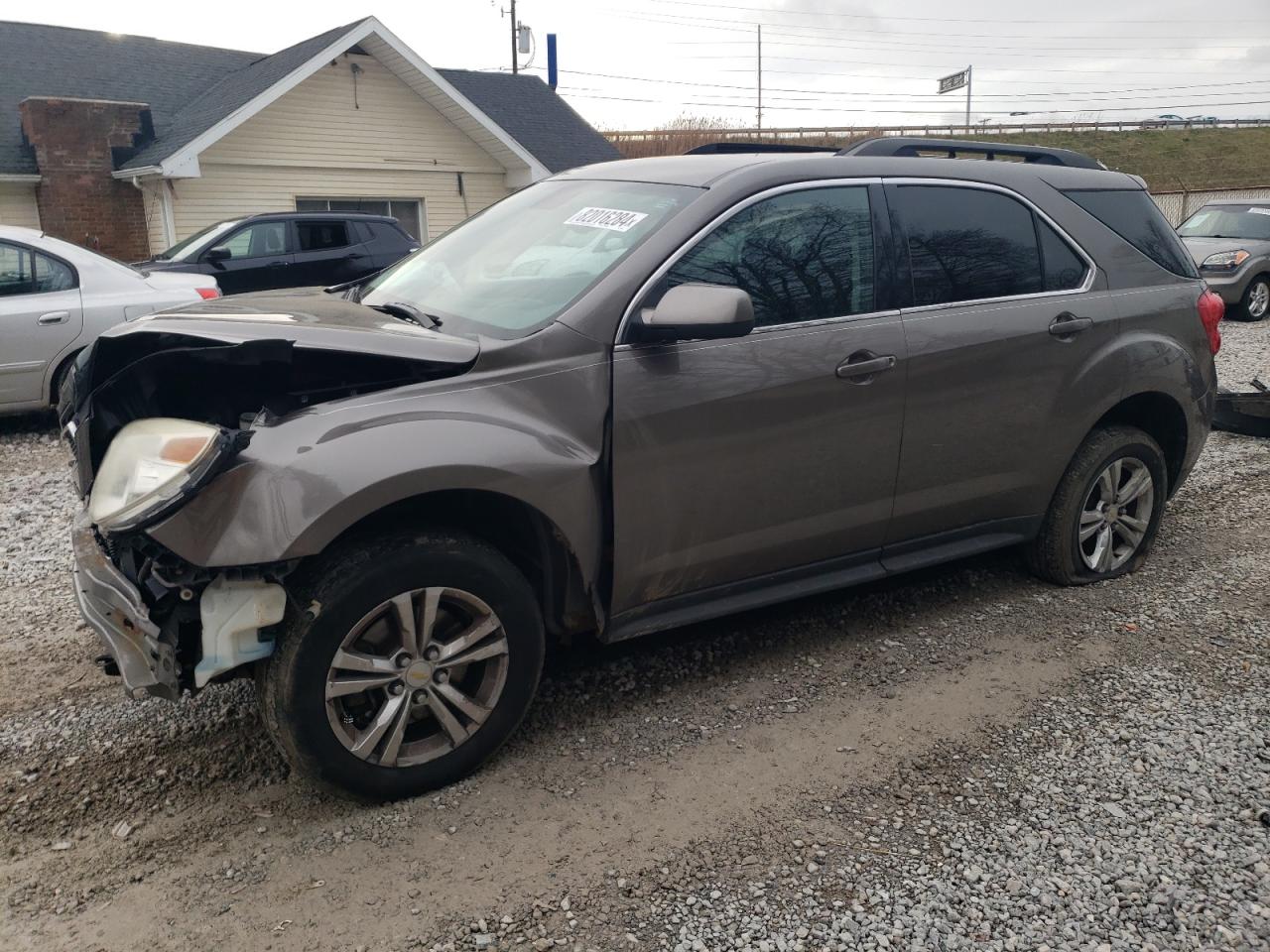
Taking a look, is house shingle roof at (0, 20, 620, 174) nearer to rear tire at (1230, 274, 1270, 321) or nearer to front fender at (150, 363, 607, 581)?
rear tire at (1230, 274, 1270, 321)

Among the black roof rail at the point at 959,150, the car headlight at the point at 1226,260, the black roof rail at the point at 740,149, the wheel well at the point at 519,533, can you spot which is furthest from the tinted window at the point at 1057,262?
the car headlight at the point at 1226,260

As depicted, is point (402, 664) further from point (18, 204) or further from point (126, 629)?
point (18, 204)

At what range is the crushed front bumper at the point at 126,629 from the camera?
2721 mm

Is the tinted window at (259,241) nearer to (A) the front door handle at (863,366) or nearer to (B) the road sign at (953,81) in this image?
(A) the front door handle at (863,366)

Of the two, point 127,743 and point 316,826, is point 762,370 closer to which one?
point 316,826

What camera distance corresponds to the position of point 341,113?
18.1 m

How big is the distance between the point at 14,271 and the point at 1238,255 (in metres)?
15.6

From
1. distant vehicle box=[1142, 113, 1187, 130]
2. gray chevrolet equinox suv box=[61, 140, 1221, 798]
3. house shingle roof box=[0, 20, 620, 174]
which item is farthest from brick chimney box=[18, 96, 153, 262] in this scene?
distant vehicle box=[1142, 113, 1187, 130]

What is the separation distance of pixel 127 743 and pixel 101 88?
19.7 metres

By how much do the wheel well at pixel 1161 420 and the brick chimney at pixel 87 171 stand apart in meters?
17.3

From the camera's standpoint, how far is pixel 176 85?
65.5 feet

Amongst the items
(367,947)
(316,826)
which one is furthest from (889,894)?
(316,826)

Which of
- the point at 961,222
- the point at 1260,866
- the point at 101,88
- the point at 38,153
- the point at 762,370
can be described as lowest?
the point at 1260,866

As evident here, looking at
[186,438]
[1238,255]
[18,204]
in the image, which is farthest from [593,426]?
[18,204]
